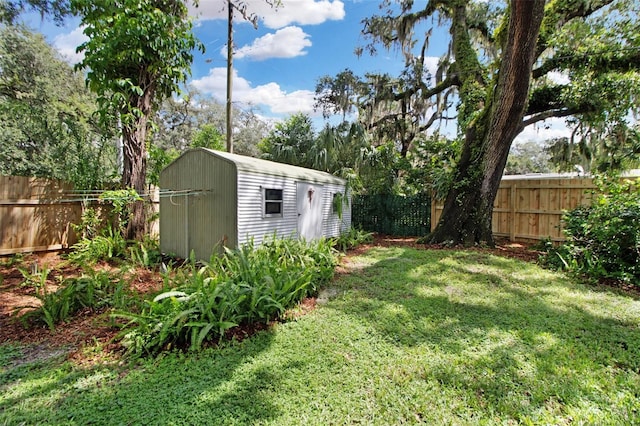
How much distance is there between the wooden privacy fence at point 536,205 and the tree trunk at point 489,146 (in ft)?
4.41

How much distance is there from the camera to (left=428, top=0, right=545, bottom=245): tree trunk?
5.67 m

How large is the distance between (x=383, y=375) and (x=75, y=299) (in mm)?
3641

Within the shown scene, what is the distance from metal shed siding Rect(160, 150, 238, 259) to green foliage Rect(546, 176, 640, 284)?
5.83m

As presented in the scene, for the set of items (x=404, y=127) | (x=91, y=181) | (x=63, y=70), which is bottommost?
(x=91, y=181)

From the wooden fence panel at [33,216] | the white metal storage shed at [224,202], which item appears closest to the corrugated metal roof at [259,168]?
the white metal storage shed at [224,202]

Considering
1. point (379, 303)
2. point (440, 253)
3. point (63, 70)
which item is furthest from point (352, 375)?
point (63, 70)

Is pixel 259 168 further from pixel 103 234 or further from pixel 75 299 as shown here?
pixel 103 234

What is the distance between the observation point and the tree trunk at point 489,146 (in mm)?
5668

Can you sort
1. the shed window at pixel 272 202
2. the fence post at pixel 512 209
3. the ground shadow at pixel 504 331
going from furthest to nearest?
the fence post at pixel 512 209 < the shed window at pixel 272 202 < the ground shadow at pixel 504 331

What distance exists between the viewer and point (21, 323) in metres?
3.19

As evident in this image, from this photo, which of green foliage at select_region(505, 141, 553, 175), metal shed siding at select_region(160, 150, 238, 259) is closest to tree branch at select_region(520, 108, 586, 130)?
metal shed siding at select_region(160, 150, 238, 259)

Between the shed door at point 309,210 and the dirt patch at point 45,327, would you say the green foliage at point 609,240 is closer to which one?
the shed door at point 309,210

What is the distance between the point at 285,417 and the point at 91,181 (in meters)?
6.72

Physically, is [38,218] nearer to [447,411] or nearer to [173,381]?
[173,381]
